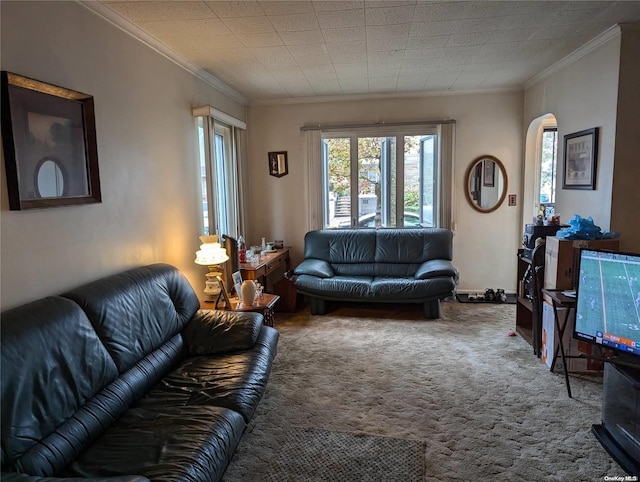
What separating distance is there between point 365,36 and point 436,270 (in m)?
2.46

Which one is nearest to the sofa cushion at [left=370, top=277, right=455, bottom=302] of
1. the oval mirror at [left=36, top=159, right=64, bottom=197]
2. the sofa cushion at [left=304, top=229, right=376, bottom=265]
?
the sofa cushion at [left=304, top=229, right=376, bottom=265]

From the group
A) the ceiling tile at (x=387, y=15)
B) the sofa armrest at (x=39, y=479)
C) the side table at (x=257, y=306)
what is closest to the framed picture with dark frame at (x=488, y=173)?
the ceiling tile at (x=387, y=15)

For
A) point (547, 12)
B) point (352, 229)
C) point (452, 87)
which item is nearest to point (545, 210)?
point (452, 87)

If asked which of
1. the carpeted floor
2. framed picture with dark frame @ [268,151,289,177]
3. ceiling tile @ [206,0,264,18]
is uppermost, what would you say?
ceiling tile @ [206,0,264,18]

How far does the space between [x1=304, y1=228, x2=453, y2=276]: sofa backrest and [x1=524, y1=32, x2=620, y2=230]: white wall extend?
1351 mm

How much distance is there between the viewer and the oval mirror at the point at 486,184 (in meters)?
5.04

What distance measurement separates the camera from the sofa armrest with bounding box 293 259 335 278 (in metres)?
4.64

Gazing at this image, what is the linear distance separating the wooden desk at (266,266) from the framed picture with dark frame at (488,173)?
2.67 meters

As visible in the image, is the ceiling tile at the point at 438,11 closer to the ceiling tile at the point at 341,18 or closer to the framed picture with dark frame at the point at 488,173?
the ceiling tile at the point at 341,18

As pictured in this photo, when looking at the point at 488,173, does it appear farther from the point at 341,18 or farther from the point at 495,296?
the point at 341,18

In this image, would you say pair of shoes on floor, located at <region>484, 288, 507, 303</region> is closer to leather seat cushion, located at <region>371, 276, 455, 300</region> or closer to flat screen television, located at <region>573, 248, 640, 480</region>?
leather seat cushion, located at <region>371, 276, 455, 300</region>

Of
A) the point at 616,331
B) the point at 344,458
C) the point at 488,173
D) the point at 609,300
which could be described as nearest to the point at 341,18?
the point at 609,300

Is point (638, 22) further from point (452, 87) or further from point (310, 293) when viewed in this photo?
point (310, 293)

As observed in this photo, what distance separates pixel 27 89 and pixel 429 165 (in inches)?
171
